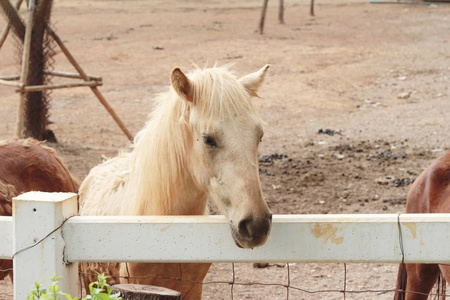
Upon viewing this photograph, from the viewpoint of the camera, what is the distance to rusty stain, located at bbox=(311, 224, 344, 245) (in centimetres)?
243

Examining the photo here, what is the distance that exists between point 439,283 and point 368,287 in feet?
3.66

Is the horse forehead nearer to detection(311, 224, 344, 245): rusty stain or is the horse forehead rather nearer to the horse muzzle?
the horse muzzle

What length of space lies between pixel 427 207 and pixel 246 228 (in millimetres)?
2319

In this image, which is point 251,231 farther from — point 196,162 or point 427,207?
point 427,207

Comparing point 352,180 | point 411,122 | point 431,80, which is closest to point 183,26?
point 431,80

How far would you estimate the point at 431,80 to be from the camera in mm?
13773

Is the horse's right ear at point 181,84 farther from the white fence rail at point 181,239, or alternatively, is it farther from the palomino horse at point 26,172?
the palomino horse at point 26,172

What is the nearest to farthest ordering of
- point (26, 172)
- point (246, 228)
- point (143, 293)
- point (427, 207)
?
point (143, 293), point (246, 228), point (26, 172), point (427, 207)

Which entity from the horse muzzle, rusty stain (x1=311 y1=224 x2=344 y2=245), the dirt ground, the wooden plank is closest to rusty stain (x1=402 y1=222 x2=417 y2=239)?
the wooden plank

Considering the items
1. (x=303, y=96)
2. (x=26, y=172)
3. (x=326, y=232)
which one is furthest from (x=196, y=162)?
(x=303, y=96)

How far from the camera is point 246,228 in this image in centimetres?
261

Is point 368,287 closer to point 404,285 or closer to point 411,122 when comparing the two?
point 404,285

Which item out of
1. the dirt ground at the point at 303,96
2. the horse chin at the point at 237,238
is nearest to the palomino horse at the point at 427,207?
the dirt ground at the point at 303,96

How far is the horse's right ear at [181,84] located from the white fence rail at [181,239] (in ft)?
2.71
